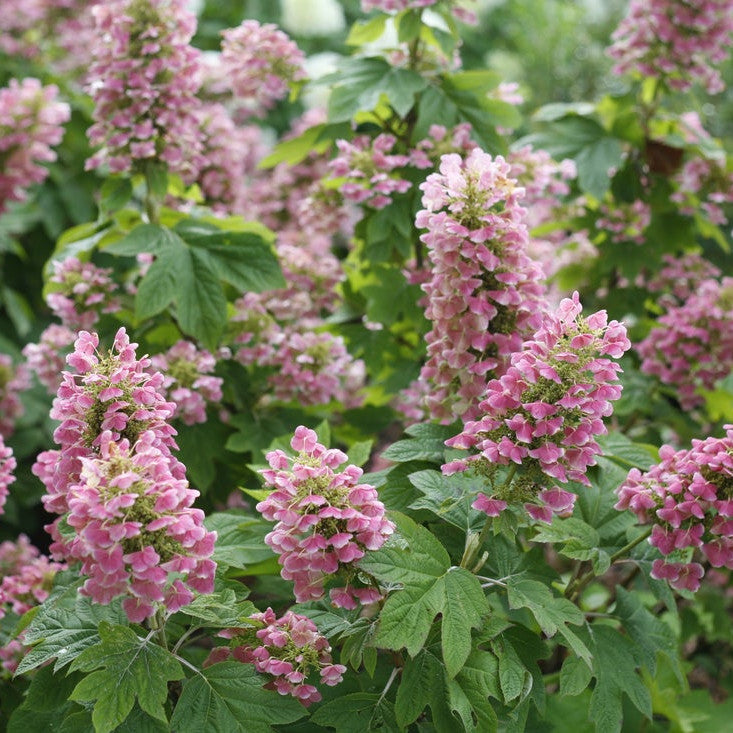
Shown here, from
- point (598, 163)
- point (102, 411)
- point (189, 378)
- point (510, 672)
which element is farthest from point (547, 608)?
point (598, 163)

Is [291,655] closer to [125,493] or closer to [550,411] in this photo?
[125,493]

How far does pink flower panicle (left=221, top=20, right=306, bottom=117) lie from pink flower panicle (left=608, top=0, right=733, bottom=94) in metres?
1.07

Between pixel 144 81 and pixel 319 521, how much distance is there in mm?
1358

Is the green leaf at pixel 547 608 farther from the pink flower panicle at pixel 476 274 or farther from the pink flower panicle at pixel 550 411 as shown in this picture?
the pink flower panicle at pixel 476 274

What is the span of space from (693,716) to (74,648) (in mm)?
1682

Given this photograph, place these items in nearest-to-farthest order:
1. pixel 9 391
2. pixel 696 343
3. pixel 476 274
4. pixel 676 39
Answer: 1. pixel 476 274
2. pixel 696 343
3. pixel 676 39
4. pixel 9 391

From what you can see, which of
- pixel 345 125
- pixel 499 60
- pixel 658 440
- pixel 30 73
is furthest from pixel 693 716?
pixel 499 60

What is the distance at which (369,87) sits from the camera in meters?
2.42

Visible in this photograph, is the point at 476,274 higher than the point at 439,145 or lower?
higher

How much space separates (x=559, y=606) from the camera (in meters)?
1.55

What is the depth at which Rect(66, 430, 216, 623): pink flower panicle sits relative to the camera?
124cm

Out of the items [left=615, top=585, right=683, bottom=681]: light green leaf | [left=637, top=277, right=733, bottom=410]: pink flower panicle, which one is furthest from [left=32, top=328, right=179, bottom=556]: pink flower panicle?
[left=637, top=277, right=733, bottom=410]: pink flower panicle

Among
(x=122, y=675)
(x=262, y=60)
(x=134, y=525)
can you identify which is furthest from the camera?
(x=262, y=60)

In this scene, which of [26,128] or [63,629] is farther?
[26,128]
